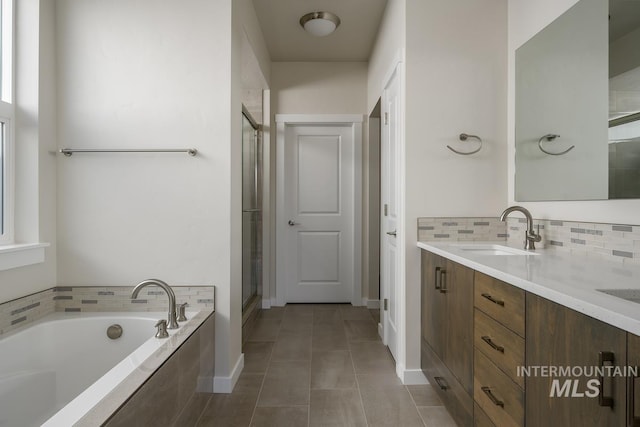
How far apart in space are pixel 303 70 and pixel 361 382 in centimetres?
311

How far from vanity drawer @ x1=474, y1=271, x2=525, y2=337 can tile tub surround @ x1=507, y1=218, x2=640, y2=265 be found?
561 millimetres

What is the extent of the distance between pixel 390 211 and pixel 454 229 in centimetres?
60

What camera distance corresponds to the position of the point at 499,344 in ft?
4.15

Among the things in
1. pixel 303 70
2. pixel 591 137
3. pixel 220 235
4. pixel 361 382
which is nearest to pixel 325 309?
pixel 361 382

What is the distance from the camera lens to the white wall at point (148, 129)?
212 cm

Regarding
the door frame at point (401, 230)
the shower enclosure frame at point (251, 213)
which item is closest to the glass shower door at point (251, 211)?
the shower enclosure frame at point (251, 213)

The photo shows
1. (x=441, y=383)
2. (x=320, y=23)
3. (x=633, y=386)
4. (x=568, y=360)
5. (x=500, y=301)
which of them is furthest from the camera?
(x=320, y=23)

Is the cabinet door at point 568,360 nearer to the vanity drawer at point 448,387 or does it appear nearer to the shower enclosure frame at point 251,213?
the vanity drawer at point 448,387

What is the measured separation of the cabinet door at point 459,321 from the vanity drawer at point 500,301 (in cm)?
9

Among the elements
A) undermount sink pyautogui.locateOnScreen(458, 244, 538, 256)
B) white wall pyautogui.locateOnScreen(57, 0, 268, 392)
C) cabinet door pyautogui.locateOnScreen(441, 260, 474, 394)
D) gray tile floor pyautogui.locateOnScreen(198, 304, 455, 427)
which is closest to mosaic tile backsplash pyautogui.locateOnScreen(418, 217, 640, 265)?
undermount sink pyautogui.locateOnScreen(458, 244, 538, 256)

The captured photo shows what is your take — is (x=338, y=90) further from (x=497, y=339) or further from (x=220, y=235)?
(x=497, y=339)

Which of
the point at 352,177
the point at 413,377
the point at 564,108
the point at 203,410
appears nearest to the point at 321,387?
the point at 413,377

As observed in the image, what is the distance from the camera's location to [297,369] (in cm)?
240

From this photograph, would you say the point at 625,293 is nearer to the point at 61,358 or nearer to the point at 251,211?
the point at 61,358
